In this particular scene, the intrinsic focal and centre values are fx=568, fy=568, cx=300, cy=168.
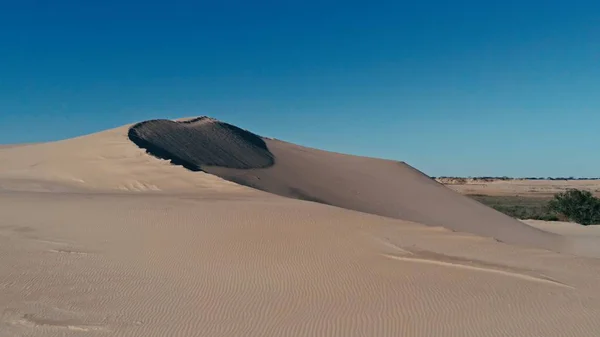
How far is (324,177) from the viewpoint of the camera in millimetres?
27078

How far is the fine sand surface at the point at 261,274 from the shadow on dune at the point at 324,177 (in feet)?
27.3

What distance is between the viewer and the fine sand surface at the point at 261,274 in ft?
22.0

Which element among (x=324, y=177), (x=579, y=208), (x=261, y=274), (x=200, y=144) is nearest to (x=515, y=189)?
(x=579, y=208)

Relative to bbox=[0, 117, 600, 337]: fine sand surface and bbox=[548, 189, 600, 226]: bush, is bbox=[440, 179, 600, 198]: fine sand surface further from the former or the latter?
bbox=[0, 117, 600, 337]: fine sand surface

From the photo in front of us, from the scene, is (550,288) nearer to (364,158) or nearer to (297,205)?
(297,205)

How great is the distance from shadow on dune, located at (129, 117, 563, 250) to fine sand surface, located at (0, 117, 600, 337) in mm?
8319

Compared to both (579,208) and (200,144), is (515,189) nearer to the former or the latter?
(579,208)

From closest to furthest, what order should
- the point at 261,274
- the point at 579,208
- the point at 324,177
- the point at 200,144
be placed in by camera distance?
1. the point at 261,274
2. the point at 200,144
3. the point at 324,177
4. the point at 579,208

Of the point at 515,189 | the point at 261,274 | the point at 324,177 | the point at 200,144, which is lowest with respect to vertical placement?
the point at 261,274

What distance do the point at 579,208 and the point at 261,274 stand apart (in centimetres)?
2898

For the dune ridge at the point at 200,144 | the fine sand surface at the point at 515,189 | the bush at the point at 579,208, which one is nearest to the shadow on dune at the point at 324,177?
the dune ridge at the point at 200,144

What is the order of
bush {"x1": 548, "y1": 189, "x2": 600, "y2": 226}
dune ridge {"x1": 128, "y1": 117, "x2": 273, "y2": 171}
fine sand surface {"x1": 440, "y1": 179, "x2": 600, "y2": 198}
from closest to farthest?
Answer: 1. dune ridge {"x1": 128, "y1": 117, "x2": 273, "y2": 171}
2. bush {"x1": 548, "y1": 189, "x2": 600, "y2": 226}
3. fine sand surface {"x1": 440, "y1": 179, "x2": 600, "y2": 198}

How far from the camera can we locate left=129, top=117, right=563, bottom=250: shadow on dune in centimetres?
2303

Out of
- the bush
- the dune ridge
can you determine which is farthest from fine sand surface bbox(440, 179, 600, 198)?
the dune ridge
